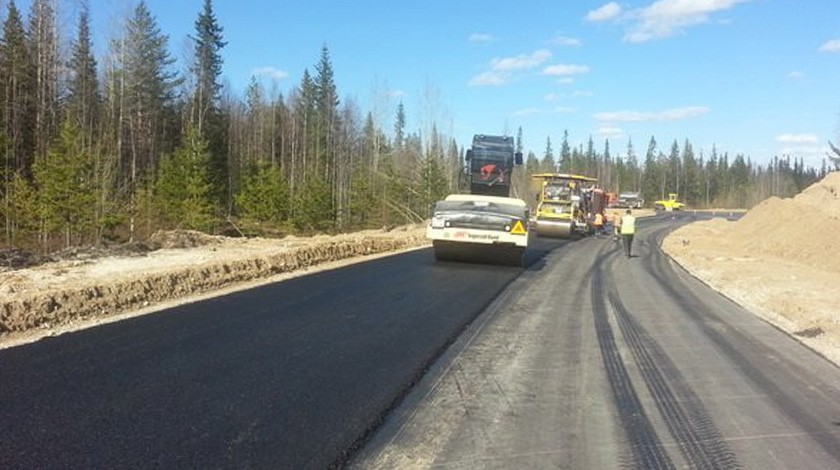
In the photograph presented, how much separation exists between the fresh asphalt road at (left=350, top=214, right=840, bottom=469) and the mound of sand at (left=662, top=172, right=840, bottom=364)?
1181 mm

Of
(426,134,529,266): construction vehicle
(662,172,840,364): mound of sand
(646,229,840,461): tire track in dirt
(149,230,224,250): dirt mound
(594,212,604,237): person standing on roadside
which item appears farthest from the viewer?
(594,212,604,237): person standing on roadside

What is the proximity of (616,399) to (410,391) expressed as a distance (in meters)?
1.88

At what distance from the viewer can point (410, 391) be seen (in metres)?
6.20

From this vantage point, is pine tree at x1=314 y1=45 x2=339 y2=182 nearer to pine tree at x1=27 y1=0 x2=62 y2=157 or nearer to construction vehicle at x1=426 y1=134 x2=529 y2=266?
pine tree at x1=27 y1=0 x2=62 y2=157

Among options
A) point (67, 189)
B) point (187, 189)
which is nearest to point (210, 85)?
point (187, 189)

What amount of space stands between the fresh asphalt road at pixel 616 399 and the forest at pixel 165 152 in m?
22.1

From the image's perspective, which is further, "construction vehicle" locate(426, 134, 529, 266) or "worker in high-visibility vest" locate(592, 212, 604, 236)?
"worker in high-visibility vest" locate(592, 212, 604, 236)

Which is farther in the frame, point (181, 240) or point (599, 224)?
point (599, 224)

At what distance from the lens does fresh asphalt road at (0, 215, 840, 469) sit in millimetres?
4691

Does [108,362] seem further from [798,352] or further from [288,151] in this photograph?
[288,151]

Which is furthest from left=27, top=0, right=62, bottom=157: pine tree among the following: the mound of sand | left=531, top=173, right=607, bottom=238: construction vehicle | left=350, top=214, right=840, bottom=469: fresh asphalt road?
left=350, top=214, right=840, bottom=469: fresh asphalt road

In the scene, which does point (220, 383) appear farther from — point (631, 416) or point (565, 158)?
point (565, 158)

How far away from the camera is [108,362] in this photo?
6504 millimetres

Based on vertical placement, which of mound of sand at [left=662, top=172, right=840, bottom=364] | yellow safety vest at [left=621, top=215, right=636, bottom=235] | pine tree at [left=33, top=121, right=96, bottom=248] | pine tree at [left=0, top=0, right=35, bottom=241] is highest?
pine tree at [left=0, top=0, right=35, bottom=241]
